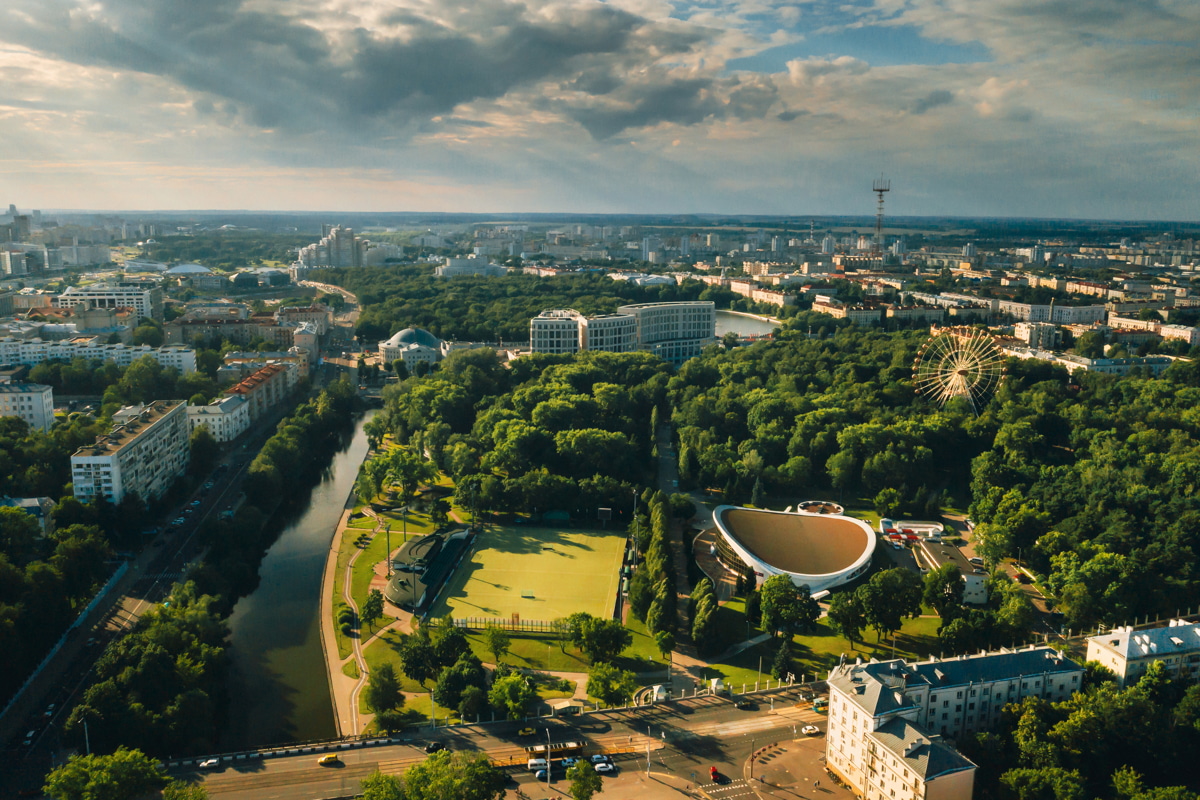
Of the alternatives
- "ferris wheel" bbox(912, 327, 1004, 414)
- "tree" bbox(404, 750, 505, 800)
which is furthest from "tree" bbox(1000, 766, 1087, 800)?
"ferris wheel" bbox(912, 327, 1004, 414)

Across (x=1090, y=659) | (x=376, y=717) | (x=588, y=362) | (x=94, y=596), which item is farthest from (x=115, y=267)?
(x=1090, y=659)

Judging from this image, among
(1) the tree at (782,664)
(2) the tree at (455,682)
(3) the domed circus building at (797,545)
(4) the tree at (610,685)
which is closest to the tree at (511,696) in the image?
(2) the tree at (455,682)

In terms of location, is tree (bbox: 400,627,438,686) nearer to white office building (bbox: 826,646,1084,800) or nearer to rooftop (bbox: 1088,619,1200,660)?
white office building (bbox: 826,646,1084,800)

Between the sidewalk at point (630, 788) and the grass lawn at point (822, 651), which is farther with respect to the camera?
the grass lawn at point (822, 651)

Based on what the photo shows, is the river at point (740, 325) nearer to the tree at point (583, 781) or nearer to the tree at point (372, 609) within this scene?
the tree at point (372, 609)

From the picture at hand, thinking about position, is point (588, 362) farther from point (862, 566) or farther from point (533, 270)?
point (533, 270)
